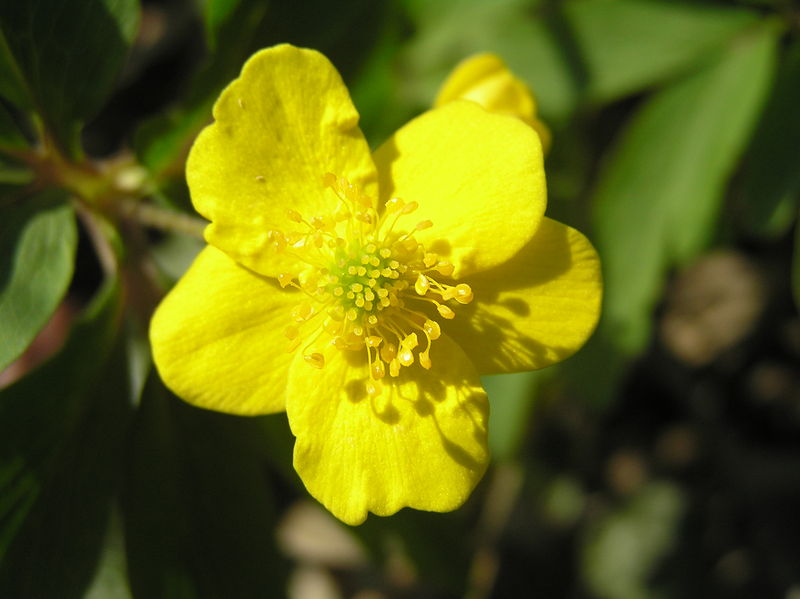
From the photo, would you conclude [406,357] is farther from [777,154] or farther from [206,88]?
[777,154]

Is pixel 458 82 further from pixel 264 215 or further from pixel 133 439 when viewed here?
pixel 133 439

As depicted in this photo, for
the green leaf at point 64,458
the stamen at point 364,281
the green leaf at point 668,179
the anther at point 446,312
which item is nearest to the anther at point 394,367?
the stamen at point 364,281

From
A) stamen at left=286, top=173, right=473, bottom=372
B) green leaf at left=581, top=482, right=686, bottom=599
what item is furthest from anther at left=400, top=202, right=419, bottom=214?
green leaf at left=581, top=482, right=686, bottom=599

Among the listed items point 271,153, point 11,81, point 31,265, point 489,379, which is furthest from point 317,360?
point 489,379

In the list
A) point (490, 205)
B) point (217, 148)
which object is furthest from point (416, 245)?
point (217, 148)

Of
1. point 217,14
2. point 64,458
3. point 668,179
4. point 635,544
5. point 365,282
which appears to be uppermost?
point 217,14

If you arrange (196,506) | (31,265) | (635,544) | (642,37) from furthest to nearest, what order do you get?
(635,544) < (642,37) < (196,506) < (31,265)
